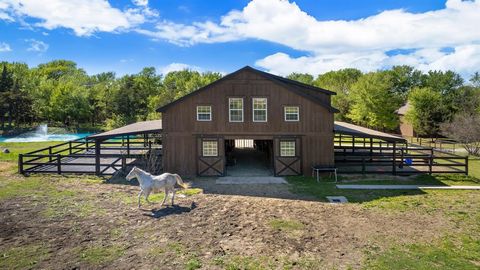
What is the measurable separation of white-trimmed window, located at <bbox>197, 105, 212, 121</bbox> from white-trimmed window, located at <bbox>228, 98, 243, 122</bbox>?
109 centimetres

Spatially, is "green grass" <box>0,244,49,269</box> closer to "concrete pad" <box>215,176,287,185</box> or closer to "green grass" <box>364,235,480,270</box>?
"green grass" <box>364,235,480,270</box>

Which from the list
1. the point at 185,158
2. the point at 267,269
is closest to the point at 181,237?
the point at 267,269

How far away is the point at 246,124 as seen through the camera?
17.6 m

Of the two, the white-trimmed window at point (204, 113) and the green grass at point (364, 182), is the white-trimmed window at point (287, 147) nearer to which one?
the green grass at point (364, 182)

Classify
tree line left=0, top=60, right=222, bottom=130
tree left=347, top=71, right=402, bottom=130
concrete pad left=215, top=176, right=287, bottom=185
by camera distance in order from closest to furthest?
concrete pad left=215, top=176, right=287, bottom=185
tree left=347, top=71, right=402, bottom=130
tree line left=0, top=60, right=222, bottom=130

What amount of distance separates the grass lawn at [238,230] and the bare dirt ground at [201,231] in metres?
0.03

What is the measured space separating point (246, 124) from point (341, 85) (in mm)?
50154

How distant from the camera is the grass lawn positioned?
25.6 ft

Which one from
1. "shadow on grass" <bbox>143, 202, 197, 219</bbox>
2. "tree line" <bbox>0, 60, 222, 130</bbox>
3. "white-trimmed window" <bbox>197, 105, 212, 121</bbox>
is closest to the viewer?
"shadow on grass" <bbox>143, 202, 197, 219</bbox>

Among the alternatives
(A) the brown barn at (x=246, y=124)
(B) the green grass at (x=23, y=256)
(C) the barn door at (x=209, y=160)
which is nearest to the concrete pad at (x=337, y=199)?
(A) the brown barn at (x=246, y=124)

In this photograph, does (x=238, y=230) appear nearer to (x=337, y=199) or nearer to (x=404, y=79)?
(x=337, y=199)

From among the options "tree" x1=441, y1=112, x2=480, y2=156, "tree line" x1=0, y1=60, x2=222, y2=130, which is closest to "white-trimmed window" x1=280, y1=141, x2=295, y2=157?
"tree" x1=441, y1=112, x2=480, y2=156

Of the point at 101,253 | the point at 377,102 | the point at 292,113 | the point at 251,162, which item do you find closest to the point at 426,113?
the point at 377,102

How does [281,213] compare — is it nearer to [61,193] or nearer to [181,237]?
[181,237]
